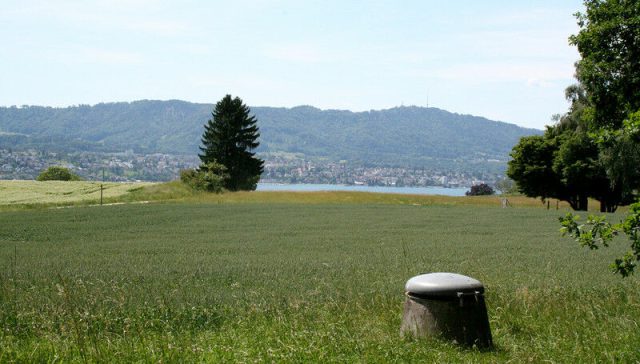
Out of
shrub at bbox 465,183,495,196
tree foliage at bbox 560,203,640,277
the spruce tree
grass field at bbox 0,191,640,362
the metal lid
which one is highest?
the spruce tree

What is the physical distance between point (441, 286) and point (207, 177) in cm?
7729

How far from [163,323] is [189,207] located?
3983cm

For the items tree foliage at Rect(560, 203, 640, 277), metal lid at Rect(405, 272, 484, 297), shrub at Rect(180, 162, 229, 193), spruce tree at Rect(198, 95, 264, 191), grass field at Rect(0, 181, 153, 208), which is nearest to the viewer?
tree foliage at Rect(560, 203, 640, 277)

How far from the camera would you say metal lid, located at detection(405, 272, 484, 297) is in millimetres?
8773

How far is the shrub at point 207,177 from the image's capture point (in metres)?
83.1

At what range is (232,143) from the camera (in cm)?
9431

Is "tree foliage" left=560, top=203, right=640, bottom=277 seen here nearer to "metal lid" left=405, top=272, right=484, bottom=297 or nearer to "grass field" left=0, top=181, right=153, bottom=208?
"metal lid" left=405, top=272, right=484, bottom=297

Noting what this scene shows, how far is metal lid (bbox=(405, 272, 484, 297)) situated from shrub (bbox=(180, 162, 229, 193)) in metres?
73.1

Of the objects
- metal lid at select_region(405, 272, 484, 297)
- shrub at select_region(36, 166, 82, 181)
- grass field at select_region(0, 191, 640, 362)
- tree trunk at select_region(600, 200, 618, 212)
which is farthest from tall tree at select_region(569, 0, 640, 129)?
shrub at select_region(36, 166, 82, 181)

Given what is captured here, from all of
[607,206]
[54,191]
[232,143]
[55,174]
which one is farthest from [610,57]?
[55,174]

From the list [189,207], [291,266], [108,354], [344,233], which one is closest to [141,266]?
[291,266]

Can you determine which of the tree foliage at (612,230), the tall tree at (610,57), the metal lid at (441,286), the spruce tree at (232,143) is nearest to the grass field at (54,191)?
the spruce tree at (232,143)

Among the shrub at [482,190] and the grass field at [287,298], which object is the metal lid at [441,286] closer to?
the grass field at [287,298]

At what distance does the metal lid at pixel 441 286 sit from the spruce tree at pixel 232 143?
3315 inches
